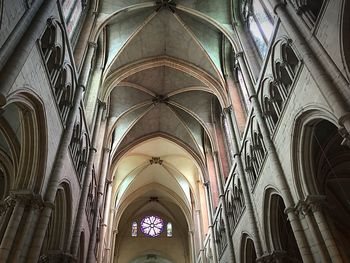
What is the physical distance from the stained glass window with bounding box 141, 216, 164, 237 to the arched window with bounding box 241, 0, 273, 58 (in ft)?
82.3

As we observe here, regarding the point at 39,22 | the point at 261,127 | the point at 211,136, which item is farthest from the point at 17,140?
the point at 211,136

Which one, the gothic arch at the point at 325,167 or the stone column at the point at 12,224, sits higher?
the gothic arch at the point at 325,167

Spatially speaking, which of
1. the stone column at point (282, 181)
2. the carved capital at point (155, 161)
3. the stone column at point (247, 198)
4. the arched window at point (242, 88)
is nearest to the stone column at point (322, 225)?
the stone column at point (282, 181)

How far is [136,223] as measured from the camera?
116 ft

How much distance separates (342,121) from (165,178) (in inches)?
981

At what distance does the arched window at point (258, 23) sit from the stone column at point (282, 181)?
140 centimetres

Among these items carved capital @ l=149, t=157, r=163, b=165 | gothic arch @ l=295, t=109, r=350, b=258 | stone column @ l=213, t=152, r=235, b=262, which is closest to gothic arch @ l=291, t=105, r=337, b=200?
gothic arch @ l=295, t=109, r=350, b=258

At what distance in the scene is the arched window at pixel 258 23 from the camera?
13122 millimetres

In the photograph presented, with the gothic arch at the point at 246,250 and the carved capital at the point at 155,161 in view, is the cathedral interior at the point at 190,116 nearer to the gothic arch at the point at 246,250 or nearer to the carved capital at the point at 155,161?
the gothic arch at the point at 246,250

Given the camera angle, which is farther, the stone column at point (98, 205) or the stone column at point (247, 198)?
the stone column at point (98, 205)

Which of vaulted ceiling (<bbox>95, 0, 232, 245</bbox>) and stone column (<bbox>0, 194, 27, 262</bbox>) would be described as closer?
stone column (<bbox>0, 194, 27, 262</bbox>)

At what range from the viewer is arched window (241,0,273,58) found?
43.1 feet

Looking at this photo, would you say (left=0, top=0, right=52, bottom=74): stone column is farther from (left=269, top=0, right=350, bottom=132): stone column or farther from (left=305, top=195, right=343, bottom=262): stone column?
(left=305, top=195, right=343, bottom=262): stone column

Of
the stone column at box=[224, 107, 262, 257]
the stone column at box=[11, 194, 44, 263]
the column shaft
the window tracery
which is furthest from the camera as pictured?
the stone column at box=[224, 107, 262, 257]
